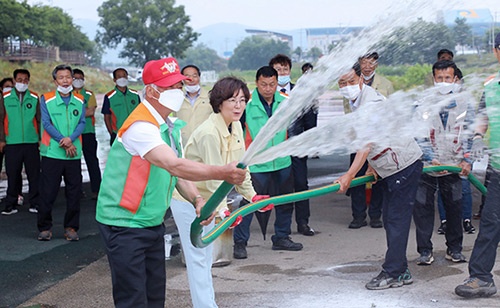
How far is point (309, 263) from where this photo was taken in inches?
301

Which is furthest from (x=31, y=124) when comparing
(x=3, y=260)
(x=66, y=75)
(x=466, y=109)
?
(x=466, y=109)

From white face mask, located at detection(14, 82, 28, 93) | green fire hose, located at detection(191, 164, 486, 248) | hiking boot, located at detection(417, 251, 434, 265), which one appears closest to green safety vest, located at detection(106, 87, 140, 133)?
white face mask, located at detection(14, 82, 28, 93)

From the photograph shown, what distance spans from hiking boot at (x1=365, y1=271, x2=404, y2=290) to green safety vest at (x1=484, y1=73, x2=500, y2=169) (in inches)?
49.0

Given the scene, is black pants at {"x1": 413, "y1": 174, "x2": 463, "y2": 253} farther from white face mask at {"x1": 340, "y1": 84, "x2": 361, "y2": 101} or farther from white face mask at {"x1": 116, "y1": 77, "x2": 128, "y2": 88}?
white face mask at {"x1": 116, "y1": 77, "x2": 128, "y2": 88}

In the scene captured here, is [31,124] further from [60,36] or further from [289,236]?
[60,36]

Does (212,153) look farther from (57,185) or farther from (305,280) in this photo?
(57,185)

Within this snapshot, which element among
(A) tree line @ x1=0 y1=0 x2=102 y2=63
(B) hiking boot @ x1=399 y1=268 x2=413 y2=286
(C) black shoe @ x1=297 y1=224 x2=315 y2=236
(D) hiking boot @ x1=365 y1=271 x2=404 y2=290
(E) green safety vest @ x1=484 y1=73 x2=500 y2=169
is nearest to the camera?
(E) green safety vest @ x1=484 y1=73 x2=500 y2=169

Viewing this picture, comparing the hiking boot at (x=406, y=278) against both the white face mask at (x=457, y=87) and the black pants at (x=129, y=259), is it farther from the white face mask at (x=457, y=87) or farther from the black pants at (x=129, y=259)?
the black pants at (x=129, y=259)

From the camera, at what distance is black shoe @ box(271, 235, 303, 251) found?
27.2ft

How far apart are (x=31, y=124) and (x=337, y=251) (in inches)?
187

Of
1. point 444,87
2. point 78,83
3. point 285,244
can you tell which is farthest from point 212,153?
point 78,83

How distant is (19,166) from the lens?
1081 cm

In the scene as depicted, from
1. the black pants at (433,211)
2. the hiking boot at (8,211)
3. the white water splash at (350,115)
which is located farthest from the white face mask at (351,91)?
the hiking boot at (8,211)

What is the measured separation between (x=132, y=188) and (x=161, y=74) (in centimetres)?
67
